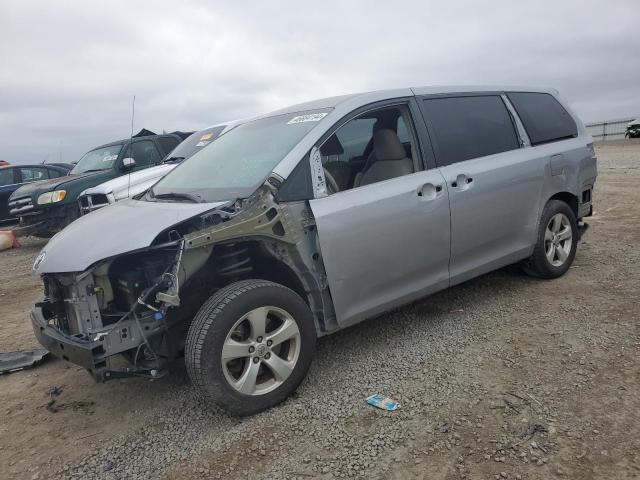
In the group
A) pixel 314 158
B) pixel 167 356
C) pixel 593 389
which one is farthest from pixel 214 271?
pixel 593 389

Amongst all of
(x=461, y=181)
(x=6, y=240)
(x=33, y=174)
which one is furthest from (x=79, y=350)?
(x=33, y=174)

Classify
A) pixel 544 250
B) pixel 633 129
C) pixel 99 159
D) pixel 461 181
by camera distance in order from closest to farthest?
pixel 461 181
pixel 544 250
pixel 99 159
pixel 633 129

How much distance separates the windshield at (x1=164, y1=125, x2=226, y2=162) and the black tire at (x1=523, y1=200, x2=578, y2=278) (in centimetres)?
568

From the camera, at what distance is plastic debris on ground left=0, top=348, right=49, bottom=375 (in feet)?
12.7

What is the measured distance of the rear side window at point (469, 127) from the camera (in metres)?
3.82

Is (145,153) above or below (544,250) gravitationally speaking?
above

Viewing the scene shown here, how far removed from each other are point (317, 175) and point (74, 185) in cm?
717

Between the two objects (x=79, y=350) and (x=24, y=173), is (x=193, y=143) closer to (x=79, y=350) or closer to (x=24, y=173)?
(x=79, y=350)

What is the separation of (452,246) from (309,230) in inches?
48.5

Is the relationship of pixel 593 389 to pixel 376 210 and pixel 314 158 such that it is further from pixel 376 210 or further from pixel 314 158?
pixel 314 158

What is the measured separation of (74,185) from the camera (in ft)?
29.1

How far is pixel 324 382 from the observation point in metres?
3.25

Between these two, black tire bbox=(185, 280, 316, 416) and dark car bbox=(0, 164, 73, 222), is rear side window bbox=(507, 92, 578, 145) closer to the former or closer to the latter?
black tire bbox=(185, 280, 316, 416)

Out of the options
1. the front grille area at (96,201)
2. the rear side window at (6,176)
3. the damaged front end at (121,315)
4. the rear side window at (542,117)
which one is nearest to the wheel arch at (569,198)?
the rear side window at (542,117)
